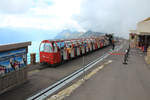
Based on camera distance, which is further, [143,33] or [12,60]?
[143,33]

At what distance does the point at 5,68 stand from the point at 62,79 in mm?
3531

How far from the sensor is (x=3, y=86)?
251 inches

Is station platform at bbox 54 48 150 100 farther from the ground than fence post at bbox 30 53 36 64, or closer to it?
closer to it

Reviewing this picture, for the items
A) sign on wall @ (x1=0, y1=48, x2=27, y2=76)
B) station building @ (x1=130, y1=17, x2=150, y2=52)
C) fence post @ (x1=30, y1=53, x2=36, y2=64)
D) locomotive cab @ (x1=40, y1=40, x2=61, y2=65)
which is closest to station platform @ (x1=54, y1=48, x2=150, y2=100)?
sign on wall @ (x1=0, y1=48, x2=27, y2=76)

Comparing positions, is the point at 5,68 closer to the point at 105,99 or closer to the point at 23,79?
the point at 23,79

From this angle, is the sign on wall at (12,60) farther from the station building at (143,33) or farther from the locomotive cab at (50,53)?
the station building at (143,33)

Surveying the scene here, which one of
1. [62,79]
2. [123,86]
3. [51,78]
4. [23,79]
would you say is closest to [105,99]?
[123,86]

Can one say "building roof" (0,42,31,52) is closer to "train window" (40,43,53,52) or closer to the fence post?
"train window" (40,43,53,52)

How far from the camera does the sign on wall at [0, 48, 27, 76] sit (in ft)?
20.7

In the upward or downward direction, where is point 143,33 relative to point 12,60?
upward

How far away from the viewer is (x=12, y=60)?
691 cm

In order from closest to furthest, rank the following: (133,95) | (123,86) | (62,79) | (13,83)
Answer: (133,95) → (13,83) → (123,86) → (62,79)

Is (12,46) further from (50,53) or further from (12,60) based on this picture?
(50,53)

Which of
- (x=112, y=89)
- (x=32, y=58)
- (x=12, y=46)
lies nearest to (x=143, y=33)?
(x=112, y=89)
